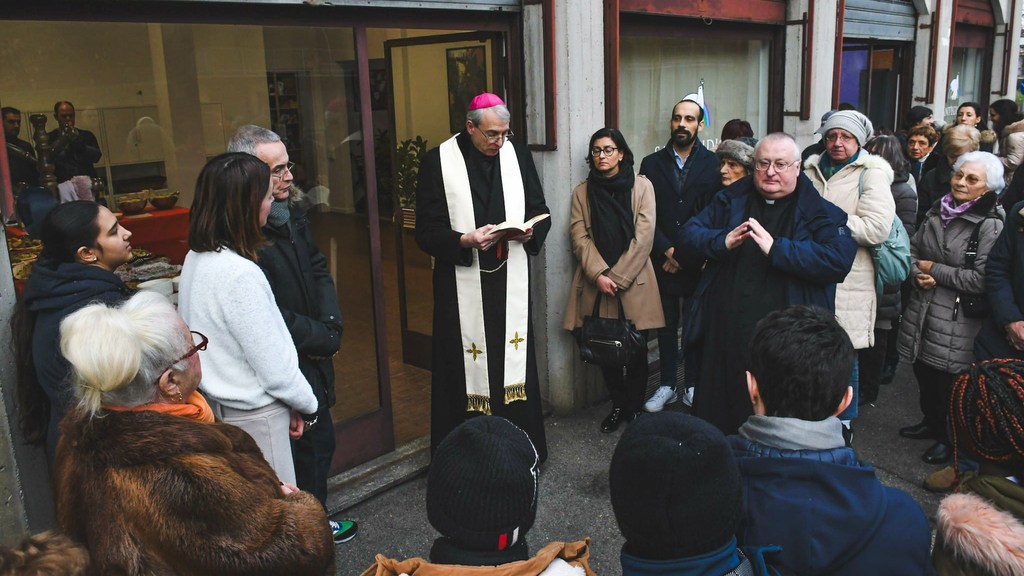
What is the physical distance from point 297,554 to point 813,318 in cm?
151

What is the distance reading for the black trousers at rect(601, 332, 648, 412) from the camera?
480 cm

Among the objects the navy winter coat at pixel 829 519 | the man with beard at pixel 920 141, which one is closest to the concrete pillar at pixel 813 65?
the man with beard at pixel 920 141

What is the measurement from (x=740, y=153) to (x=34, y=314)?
3.63 metres

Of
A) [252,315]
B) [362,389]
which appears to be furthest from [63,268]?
[362,389]

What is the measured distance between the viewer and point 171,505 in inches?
68.7

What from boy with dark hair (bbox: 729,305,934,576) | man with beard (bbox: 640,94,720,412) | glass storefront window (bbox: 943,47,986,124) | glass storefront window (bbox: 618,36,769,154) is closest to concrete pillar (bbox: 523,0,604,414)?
man with beard (bbox: 640,94,720,412)

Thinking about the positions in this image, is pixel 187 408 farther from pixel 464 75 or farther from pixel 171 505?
pixel 464 75

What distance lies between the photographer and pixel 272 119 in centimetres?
483

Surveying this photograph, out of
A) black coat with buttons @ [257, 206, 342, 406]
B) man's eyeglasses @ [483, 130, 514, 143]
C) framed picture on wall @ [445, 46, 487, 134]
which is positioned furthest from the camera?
framed picture on wall @ [445, 46, 487, 134]

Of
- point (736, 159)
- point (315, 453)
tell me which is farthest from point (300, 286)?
point (736, 159)

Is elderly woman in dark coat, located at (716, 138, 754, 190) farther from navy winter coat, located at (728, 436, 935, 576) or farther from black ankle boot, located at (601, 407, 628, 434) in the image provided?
navy winter coat, located at (728, 436, 935, 576)

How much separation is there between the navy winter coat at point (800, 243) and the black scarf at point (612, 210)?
0.64m

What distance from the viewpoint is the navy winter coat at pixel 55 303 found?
2.67m

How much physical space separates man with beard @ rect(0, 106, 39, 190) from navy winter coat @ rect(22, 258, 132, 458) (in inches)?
49.1
